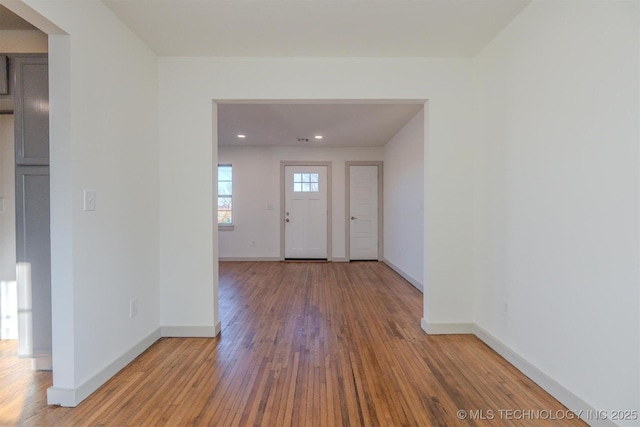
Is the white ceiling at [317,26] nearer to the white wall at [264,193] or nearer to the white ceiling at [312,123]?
the white ceiling at [312,123]

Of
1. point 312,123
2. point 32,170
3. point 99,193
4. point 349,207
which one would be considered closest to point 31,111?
point 32,170

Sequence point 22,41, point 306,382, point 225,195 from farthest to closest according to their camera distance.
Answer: point 225,195 → point 22,41 → point 306,382

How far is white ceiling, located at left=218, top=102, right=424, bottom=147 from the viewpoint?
372cm

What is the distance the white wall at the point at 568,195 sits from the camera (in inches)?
53.6

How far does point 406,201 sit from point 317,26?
3106mm

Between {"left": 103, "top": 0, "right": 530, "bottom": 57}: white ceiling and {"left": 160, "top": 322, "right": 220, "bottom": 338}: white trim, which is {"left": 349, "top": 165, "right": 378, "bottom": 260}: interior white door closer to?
{"left": 103, "top": 0, "right": 530, "bottom": 57}: white ceiling

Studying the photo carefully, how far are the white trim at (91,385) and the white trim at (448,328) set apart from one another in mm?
2386

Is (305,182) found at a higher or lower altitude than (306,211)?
higher

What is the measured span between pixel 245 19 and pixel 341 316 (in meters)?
2.71

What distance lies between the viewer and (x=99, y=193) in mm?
1897

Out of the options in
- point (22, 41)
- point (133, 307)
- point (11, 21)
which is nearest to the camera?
point (11, 21)

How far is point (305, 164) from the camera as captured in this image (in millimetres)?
6301

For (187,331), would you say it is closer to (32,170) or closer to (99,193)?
(99,193)

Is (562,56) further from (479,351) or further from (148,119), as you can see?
(148,119)
